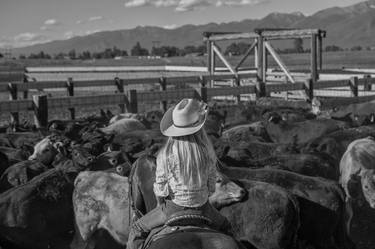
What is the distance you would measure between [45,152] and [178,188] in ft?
18.3

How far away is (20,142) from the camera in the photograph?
10.5 m

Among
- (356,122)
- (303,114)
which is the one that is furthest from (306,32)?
(356,122)

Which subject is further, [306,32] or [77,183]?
[306,32]

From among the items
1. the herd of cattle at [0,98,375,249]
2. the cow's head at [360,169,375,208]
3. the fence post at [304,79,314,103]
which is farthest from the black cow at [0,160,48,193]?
the fence post at [304,79,314,103]

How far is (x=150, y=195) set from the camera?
4891 millimetres

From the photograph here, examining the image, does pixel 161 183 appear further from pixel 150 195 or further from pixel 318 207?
pixel 318 207

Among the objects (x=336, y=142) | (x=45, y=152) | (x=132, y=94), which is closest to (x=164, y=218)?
(x=45, y=152)

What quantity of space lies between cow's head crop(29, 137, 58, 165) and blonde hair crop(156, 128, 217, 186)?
5116mm

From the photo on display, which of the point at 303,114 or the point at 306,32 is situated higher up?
the point at 306,32

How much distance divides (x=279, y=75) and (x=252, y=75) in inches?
108

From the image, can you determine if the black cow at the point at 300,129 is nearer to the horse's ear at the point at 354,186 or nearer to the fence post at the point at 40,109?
the horse's ear at the point at 354,186

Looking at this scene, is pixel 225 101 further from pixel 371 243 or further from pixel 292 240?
pixel 292 240

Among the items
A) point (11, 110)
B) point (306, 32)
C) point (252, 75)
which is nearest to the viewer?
point (11, 110)

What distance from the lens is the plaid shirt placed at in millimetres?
3865
